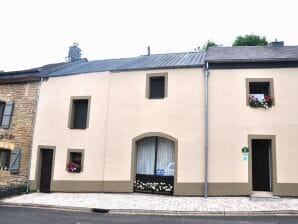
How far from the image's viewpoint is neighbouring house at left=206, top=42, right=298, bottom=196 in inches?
463

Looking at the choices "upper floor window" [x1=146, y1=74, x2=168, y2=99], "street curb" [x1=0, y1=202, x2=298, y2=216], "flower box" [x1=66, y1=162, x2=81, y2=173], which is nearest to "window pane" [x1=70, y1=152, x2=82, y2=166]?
"flower box" [x1=66, y1=162, x2=81, y2=173]

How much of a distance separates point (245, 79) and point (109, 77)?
6.43 metres

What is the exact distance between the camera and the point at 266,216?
29.8ft

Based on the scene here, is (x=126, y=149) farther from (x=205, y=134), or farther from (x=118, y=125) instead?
(x=205, y=134)

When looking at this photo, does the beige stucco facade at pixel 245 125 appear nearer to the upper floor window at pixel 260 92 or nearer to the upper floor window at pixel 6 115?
the upper floor window at pixel 260 92

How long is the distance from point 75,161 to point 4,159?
159 inches

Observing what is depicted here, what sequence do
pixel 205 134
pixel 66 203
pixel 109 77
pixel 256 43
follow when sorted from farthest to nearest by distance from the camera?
pixel 256 43 < pixel 109 77 < pixel 205 134 < pixel 66 203

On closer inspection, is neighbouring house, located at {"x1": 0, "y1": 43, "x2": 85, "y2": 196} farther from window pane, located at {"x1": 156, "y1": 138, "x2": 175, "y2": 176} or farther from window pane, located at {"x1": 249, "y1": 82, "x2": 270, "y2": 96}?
window pane, located at {"x1": 249, "y1": 82, "x2": 270, "y2": 96}

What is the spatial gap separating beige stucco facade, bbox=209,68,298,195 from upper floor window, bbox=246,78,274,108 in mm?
170

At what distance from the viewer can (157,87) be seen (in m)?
13.7

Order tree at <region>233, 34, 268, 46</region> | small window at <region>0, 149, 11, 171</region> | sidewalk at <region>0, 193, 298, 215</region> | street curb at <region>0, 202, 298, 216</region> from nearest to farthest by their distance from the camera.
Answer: street curb at <region>0, 202, 298, 216</region>
sidewalk at <region>0, 193, 298, 215</region>
small window at <region>0, 149, 11, 171</region>
tree at <region>233, 34, 268, 46</region>

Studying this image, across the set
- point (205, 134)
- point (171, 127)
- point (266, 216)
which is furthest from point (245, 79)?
point (266, 216)

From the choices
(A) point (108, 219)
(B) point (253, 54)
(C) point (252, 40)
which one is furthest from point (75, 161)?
(C) point (252, 40)

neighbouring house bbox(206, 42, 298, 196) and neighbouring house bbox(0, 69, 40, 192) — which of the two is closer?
neighbouring house bbox(206, 42, 298, 196)
